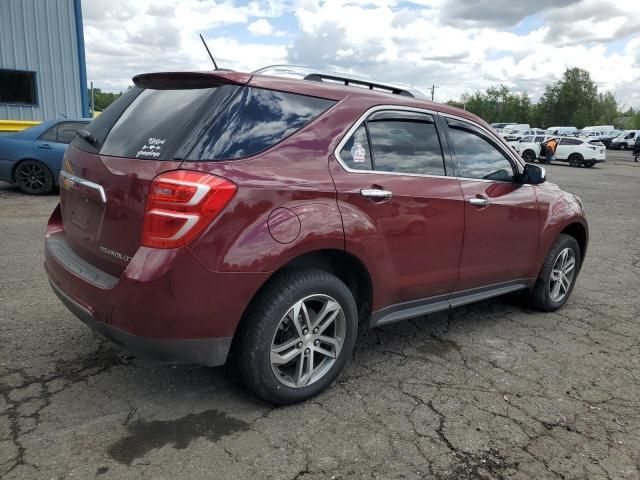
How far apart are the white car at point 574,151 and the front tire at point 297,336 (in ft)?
89.3

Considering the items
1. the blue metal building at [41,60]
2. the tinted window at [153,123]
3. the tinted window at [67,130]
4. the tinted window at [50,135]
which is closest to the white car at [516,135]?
the blue metal building at [41,60]

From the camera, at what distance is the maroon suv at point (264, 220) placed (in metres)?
2.52

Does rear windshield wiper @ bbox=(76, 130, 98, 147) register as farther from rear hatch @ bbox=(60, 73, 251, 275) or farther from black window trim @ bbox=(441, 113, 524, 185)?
black window trim @ bbox=(441, 113, 524, 185)

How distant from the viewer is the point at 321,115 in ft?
9.96

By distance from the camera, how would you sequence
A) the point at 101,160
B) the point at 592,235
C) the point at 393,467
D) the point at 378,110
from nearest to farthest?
the point at 393,467
the point at 101,160
the point at 378,110
the point at 592,235

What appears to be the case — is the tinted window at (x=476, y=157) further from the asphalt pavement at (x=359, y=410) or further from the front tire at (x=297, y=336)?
the front tire at (x=297, y=336)

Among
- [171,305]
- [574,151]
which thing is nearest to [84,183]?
[171,305]

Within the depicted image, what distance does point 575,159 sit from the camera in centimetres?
2950

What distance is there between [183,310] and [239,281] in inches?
11.4

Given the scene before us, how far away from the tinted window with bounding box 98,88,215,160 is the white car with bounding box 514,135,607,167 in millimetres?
27544

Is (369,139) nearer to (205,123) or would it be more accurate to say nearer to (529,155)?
(205,123)

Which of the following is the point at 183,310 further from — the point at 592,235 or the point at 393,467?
the point at 592,235

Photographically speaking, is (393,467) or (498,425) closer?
(393,467)

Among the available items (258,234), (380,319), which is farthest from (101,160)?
(380,319)
